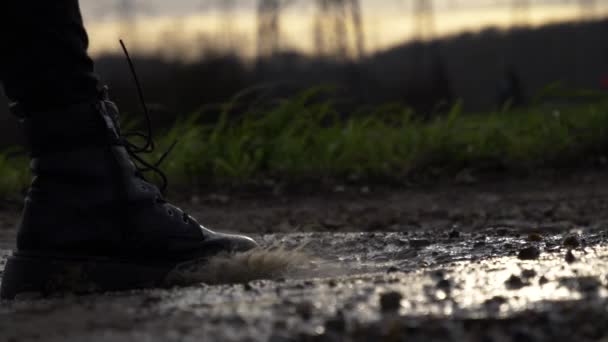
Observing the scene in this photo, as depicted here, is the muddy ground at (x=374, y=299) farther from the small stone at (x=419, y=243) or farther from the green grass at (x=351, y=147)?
the green grass at (x=351, y=147)

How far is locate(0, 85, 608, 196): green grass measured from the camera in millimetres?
4574

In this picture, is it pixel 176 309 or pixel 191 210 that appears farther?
pixel 191 210

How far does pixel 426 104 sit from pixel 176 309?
1175 centimetres

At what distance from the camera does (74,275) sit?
1.68m

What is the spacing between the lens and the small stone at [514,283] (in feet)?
4.59

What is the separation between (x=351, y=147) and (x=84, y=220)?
317cm

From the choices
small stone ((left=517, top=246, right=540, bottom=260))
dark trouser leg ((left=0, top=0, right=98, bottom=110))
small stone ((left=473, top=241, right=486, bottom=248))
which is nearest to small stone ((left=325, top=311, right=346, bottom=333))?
small stone ((left=517, top=246, right=540, bottom=260))

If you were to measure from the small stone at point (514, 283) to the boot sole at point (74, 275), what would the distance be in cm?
70

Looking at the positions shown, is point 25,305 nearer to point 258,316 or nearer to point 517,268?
point 258,316

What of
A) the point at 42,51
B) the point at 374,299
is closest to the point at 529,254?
the point at 374,299

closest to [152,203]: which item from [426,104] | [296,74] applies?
[426,104]

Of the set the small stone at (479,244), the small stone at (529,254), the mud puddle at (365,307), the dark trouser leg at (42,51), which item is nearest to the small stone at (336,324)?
the mud puddle at (365,307)

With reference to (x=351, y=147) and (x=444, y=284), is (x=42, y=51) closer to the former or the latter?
(x=444, y=284)

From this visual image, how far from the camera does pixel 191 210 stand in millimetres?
3949
